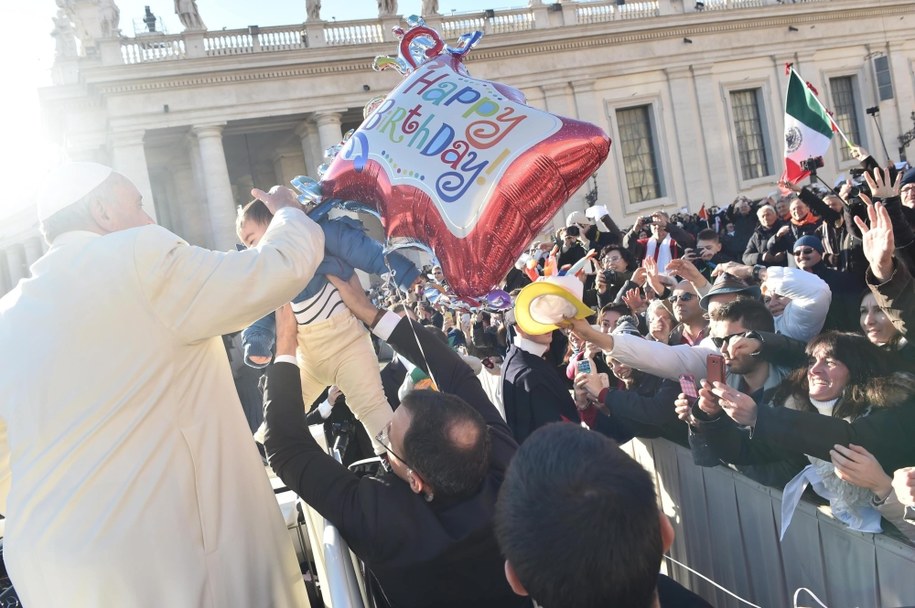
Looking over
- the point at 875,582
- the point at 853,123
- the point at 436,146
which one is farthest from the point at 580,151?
the point at 853,123

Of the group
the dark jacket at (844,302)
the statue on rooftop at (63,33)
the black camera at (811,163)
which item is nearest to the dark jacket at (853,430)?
the dark jacket at (844,302)

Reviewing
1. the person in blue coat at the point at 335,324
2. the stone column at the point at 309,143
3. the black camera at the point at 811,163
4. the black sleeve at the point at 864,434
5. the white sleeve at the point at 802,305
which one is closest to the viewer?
the black sleeve at the point at 864,434

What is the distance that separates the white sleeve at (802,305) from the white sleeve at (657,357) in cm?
78

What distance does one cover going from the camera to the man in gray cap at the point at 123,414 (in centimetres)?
222

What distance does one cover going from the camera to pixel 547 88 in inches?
1111

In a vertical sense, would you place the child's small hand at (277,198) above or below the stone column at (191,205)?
below

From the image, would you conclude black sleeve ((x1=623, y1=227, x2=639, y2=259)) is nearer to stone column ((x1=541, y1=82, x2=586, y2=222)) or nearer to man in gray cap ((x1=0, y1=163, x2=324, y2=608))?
man in gray cap ((x1=0, y1=163, x2=324, y2=608))

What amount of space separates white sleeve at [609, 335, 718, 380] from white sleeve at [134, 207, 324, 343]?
8.01ft

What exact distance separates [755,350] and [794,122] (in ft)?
20.6

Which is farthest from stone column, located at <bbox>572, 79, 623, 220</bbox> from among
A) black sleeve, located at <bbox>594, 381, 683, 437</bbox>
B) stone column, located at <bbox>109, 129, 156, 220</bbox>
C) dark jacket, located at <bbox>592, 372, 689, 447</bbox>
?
black sleeve, located at <bbox>594, 381, 683, 437</bbox>

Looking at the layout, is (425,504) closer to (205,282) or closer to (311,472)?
(311,472)

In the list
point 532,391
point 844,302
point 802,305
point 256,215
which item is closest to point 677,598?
point 256,215

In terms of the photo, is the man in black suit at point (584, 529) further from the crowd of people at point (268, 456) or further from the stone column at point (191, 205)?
the stone column at point (191, 205)

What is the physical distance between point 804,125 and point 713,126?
74.3 ft
